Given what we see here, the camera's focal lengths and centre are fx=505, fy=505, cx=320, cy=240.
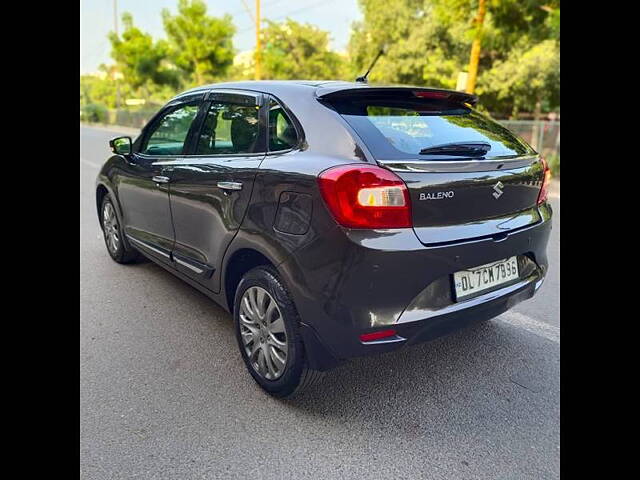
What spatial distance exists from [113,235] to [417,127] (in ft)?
11.5

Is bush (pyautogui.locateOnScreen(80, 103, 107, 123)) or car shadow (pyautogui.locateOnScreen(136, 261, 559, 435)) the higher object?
bush (pyautogui.locateOnScreen(80, 103, 107, 123))

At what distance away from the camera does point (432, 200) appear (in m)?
2.24

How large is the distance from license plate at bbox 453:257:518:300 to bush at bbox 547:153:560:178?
1071cm

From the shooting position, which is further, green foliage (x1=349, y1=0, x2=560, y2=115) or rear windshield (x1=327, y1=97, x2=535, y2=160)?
green foliage (x1=349, y1=0, x2=560, y2=115)

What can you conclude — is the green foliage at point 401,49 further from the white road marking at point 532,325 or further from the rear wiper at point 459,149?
the rear wiper at point 459,149

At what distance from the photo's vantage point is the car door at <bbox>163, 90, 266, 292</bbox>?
9.12 ft

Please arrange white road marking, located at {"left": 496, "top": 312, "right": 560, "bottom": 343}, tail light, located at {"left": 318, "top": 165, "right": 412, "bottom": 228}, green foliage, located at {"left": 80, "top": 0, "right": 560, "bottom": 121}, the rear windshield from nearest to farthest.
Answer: tail light, located at {"left": 318, "top": 165, "right": 412, "bottom": 228} → the rear windshield → white road marking, located at {"left": 496, "top": 312, "right": 560, "bottom": 343} → green foliage, located at {"left": 80, "top": 0, "right": 560, "bottom": 121}

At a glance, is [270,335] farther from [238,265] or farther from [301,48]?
[301,48]

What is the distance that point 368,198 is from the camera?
7.06 feet

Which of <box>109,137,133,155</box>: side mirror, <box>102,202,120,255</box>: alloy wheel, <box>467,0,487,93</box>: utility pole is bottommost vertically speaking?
<box>102,202,120,255</box>: alloy wheel

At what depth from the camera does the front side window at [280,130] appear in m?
2.61

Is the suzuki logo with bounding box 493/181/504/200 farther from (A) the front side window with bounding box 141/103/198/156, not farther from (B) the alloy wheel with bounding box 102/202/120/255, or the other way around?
(B) the alloy wheel with bounding box 102/202/120/255

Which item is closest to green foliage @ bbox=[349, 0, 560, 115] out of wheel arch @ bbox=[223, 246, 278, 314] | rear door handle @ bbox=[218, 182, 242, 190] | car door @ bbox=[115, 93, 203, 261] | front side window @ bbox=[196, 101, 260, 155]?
car door @ bbox=[115, 93, 203, 261]
